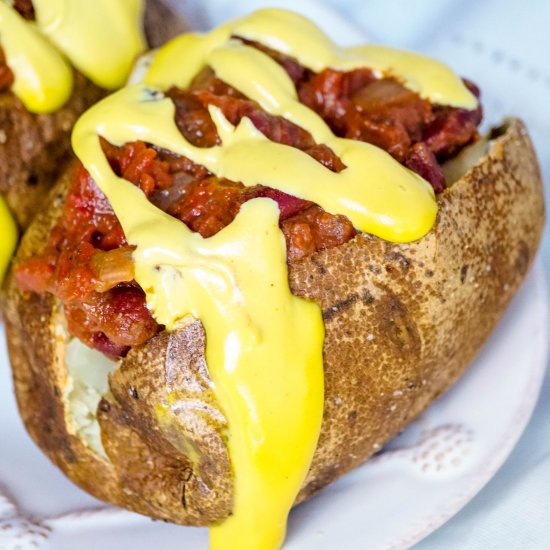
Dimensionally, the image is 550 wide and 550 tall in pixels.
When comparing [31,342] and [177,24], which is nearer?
[31,342]

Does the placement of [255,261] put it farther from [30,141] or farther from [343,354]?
[30,141]

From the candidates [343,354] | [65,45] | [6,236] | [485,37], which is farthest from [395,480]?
[485,37]

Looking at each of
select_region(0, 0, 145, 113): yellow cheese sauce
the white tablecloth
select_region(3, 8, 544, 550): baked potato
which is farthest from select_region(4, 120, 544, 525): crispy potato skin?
the white tablecloth

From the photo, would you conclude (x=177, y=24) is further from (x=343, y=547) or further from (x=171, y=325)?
(x=343, y=547)

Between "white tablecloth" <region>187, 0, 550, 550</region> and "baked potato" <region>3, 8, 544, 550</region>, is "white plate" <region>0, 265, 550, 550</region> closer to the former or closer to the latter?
"baked potato" <region>3, 8, 544, 550</region>

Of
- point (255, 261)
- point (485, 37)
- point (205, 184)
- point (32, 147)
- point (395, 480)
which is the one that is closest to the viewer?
point (255, 261)

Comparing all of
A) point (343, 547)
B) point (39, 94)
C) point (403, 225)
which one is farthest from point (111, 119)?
point (343, 547)
